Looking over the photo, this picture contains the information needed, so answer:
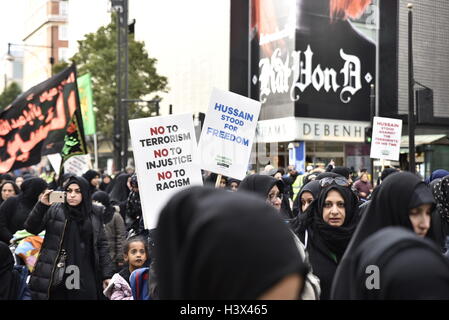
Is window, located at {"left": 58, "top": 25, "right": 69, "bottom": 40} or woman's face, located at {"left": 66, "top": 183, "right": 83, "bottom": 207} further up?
window, located at {"left": 58, "top": 25, "right": 69, "bottom": 40}

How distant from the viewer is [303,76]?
34281mm

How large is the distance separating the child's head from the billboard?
28.4 metres

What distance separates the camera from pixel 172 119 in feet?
→ 21.1

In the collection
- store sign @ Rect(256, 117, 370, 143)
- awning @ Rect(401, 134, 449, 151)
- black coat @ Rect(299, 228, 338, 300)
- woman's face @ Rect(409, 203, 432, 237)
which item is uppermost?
store sign @ Rect(256, 117, 370, 143)

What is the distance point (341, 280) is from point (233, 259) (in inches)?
32.9

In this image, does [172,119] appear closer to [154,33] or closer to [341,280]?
[341,280]

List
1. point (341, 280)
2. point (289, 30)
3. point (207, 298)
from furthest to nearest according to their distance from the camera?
point (289, 30)
point (341, 280)
point (207, 298)

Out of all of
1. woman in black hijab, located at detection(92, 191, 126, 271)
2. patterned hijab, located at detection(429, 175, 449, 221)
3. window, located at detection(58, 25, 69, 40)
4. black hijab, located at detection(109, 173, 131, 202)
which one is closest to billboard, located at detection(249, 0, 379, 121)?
black hijab, located at detection(109, 173, 131, 202)

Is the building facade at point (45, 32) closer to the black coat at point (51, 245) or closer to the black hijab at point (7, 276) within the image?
the black coat at point (51, 245)

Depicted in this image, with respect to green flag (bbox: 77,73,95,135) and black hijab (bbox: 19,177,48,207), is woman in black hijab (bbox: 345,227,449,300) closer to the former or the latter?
black hijab (bbox: 19,177,48,207)

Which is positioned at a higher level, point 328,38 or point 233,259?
point 328,38

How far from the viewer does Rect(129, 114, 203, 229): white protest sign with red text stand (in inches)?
238
